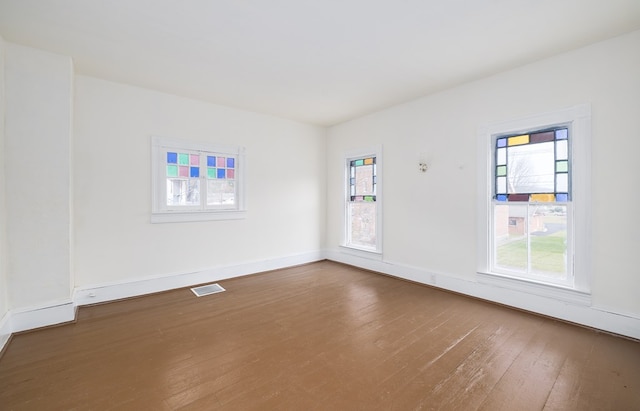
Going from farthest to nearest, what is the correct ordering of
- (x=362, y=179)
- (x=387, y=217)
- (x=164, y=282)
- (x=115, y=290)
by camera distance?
(x=362, y=179) → (x=387, y=217) → (x=164, y=282) → (x=115, y=290)

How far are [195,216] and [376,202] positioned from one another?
304 centimetres

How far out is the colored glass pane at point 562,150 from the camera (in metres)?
3.04

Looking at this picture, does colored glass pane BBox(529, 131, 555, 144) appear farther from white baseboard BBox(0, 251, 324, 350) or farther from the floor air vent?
the floor air vent

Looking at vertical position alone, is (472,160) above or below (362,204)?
above

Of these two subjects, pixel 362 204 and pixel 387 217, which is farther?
pixel 362 204

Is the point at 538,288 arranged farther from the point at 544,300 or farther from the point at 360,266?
the point at 360,266

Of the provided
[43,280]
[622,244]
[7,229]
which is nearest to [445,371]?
[622,244]

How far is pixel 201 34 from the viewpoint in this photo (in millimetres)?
2635

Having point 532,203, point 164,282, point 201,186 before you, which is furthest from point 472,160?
point 164,282

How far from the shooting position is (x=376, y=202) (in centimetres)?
503

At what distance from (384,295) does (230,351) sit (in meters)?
2.18

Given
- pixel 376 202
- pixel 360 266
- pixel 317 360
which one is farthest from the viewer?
pixel 360 266

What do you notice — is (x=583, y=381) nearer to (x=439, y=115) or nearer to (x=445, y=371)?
(x=445, y=371)

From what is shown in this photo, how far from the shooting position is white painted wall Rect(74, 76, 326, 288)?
3532 mm
